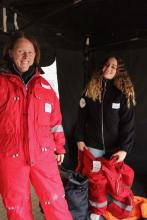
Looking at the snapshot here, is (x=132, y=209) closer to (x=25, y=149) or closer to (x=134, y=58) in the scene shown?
(x=25, y=149)

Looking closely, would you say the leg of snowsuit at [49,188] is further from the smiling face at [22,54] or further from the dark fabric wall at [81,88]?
the dark fabric wall at [81,88]

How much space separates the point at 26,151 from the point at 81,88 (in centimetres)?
192

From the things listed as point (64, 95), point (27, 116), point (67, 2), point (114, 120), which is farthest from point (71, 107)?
point (27, 116)

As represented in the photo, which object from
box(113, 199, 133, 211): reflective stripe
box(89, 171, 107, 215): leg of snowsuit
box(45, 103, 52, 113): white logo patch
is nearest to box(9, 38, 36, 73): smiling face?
box(45, 103, 52, 113): white logo patch

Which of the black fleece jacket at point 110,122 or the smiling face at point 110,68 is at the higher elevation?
the smiling face at point 110,68

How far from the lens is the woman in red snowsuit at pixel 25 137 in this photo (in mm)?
1707

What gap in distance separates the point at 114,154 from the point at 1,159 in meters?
0.91

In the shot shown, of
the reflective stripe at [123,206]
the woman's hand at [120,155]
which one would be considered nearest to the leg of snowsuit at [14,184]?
the woman's hand at [120,155]

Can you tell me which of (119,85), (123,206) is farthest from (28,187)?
(119,85)

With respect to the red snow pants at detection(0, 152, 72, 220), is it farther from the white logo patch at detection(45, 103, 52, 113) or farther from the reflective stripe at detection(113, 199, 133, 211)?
the reflective stripe at detection(113, 199, 133, 211)

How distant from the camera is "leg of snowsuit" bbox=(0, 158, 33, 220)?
1701 mm

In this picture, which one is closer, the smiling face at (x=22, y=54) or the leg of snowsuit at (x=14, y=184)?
the leg of snowsuit at (x=14, y=184)

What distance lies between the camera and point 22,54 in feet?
6.05

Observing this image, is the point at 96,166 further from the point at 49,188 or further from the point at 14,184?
the point at 14,184
